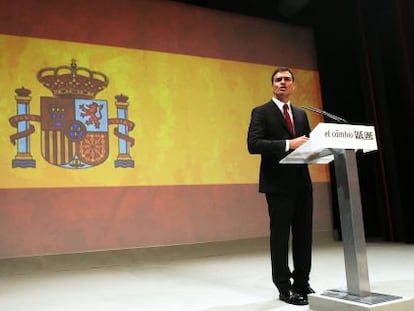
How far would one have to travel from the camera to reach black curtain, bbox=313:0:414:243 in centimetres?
474

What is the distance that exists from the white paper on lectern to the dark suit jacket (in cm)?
30

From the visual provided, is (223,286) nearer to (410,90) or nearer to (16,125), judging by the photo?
(16,125)

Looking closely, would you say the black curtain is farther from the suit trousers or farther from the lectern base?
the lectern base

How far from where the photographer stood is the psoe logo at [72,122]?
13.5 ft

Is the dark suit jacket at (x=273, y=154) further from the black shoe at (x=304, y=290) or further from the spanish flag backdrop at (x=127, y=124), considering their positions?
the spanish flag backdrop at (x=127, y=124)

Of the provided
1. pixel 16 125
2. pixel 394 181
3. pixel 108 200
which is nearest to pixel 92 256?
pixel 108 200

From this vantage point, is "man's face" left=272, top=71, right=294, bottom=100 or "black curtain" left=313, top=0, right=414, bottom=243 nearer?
"man's face" left=272, top=71, right=294, bottom=100

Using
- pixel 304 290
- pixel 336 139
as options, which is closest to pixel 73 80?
pixel 304 290

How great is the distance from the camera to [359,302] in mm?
1819

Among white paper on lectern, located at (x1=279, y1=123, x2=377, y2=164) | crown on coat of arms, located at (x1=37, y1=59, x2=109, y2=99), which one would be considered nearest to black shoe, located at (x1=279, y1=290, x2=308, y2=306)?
white paper on lectern, located at (x1=279, y1=123, x2=377, y2=164)

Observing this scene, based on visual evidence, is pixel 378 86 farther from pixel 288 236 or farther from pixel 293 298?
pixel 293 298

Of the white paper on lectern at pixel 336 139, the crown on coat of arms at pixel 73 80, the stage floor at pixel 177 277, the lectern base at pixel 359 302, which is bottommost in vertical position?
the stage floor at pixel 177 277

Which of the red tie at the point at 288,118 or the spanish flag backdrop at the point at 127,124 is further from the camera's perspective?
the spanish flag backdrop at the point at 127,124

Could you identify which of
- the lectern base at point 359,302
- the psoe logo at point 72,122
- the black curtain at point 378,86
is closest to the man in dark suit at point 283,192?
the lectern base at point 359,302
